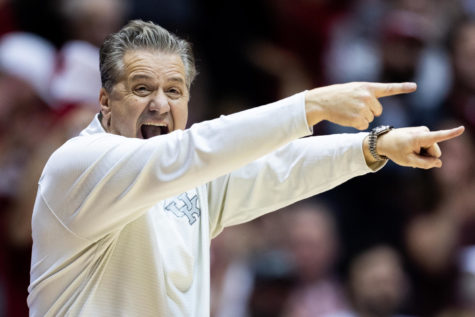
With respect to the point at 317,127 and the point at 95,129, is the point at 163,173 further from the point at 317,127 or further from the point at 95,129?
the point at 317,127

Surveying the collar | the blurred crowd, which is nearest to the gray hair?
the collar

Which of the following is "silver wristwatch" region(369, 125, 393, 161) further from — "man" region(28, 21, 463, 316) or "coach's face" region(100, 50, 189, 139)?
"coach's face" region(100, 50, 189, 139)

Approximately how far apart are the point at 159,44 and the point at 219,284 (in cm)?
269

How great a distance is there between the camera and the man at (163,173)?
9.13 ft

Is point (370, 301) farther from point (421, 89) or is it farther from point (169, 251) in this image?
point (169, 251)

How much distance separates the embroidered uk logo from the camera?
330cm

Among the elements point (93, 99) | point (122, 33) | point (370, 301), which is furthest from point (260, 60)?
point (122, 33)

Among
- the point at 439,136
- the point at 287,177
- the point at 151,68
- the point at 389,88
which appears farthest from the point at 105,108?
the point at 439,136

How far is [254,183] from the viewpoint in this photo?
3.44 metres

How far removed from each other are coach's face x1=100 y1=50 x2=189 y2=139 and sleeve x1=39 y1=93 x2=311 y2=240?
217 mm

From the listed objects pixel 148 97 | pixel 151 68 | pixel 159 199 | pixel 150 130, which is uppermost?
pixel 151 68

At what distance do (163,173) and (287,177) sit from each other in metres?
0.68

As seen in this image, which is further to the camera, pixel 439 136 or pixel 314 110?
pixel 439 136

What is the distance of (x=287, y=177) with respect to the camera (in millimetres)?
3369
